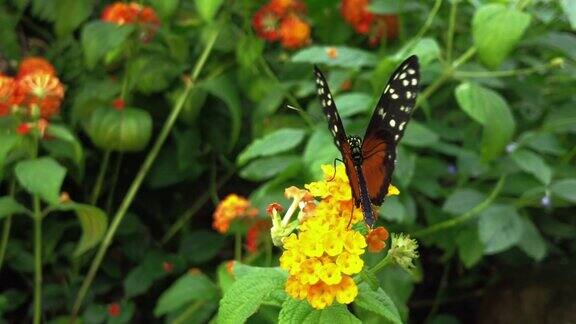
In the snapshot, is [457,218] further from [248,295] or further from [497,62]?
[248,295]

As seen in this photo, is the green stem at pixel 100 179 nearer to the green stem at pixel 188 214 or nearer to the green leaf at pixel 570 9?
the green stem at pixel 188 214

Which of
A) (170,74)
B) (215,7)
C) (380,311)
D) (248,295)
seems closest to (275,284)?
(248,295)

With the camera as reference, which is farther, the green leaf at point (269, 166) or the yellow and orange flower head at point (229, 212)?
the green leaf at point (269, 166)

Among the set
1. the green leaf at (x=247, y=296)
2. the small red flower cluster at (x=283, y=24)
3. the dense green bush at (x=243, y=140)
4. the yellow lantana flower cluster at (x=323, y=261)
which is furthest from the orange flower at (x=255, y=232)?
the yellow lantana flower cluster at (x=323, y=261)

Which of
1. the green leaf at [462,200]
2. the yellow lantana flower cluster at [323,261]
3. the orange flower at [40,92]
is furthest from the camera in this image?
the green leaf at [462,200]

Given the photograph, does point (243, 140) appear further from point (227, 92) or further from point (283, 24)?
point (283, 24)

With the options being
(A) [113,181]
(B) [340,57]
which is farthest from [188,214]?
(B) [340,57]

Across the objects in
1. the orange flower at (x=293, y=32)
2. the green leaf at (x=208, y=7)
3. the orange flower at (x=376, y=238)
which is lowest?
the orange flower at (x=293, y=32)
